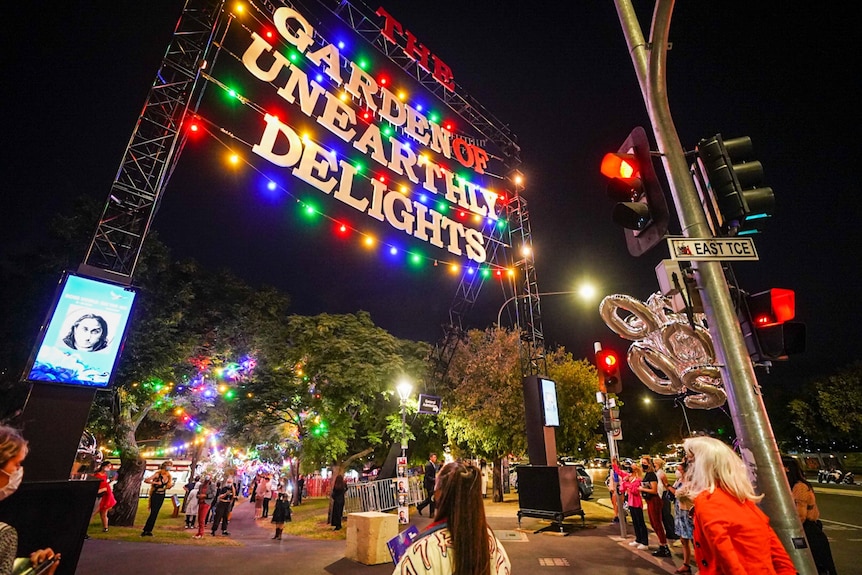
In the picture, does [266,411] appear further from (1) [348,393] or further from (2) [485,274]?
(2) [485,274]

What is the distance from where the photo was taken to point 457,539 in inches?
84.6

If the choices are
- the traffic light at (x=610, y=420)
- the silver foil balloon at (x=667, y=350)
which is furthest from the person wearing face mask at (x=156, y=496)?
the silver foil balloon at (x=667, y=350)

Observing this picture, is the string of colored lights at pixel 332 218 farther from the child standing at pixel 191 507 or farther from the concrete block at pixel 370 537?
the child standing at pixel 191 507

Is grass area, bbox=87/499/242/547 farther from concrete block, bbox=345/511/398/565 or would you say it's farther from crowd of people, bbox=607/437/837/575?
crowd of people, bbox=607/437/837/575

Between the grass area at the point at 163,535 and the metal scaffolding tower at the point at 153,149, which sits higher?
the metal scaffolding tower at the point at 153,149

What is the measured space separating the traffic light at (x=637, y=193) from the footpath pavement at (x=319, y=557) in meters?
6.55

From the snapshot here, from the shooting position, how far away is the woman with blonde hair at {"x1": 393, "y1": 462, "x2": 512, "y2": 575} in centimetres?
209

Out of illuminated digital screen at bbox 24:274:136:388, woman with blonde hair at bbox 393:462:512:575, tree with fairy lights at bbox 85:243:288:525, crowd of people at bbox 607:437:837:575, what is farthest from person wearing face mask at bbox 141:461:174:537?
crowd of people at bbox 607:437:837:575

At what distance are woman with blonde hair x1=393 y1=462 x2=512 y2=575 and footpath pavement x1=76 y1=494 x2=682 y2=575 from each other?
6.47m

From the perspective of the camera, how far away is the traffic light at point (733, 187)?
152 inches

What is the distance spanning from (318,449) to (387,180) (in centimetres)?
1102

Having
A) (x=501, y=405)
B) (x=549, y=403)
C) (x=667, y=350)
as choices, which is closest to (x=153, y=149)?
(x=667, y=350)

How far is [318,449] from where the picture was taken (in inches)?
646

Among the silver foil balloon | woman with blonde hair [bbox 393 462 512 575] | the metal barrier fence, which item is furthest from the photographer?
the metal barrier fence
